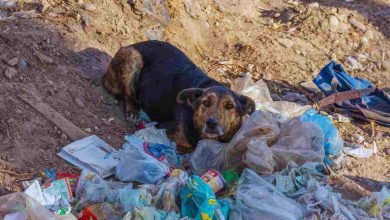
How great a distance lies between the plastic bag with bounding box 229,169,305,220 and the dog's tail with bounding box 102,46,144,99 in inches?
92.5

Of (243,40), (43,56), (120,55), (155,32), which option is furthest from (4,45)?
(243,40)

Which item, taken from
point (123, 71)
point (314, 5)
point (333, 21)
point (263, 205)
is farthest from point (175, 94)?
A: point (314, 5)

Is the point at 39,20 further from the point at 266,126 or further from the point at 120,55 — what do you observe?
the point at 266,126

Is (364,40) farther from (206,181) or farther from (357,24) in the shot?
(206,181)

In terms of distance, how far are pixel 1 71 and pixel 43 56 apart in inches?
22.9

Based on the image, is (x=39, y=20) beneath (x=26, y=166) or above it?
above

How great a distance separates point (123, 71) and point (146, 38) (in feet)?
3.89

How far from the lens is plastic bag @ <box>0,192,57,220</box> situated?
10.8ft

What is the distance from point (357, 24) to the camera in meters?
8.30

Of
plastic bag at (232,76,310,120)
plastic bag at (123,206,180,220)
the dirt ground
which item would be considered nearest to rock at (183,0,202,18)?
the dirt ground

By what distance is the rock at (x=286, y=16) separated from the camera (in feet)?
27.5

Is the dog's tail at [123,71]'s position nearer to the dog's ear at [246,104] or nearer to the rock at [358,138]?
the dog's ear at [246,104]

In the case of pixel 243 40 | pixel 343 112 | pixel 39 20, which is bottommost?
pixel 343 112

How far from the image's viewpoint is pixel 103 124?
5328mm
